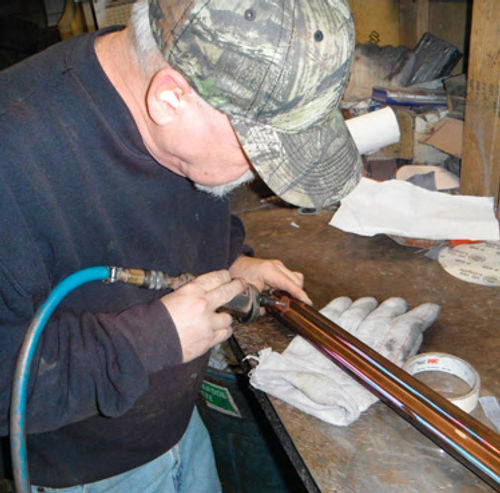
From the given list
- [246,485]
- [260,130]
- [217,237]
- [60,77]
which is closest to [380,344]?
[217,237]

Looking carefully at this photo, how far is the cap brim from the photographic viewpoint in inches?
28.7

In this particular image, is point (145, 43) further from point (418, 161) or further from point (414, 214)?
point (418, 161)

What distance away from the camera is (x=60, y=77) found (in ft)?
2.54

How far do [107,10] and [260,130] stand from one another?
1.77 m

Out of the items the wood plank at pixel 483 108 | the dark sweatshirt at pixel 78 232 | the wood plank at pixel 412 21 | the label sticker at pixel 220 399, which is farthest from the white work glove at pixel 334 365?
the wood plank at pixel 412 21

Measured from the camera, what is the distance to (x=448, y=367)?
3.16 ft

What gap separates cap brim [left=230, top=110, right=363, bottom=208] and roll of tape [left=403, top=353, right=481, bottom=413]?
39 cm

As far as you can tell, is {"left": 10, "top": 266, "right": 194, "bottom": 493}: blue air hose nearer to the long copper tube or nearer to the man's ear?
the man's ear

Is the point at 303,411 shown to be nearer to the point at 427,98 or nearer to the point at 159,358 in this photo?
the point at 159,358

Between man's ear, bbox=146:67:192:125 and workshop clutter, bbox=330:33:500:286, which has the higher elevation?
man's ear, bbox=146:67:192:125

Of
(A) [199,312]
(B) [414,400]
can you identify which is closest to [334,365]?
(B) [414,400]

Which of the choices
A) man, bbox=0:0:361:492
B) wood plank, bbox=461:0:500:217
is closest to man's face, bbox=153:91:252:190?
man, bbox=0:0:361:492

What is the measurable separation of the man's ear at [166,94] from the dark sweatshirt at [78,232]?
0.29 feet

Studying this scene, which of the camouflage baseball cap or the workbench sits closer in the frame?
the camouflage baseball cap
